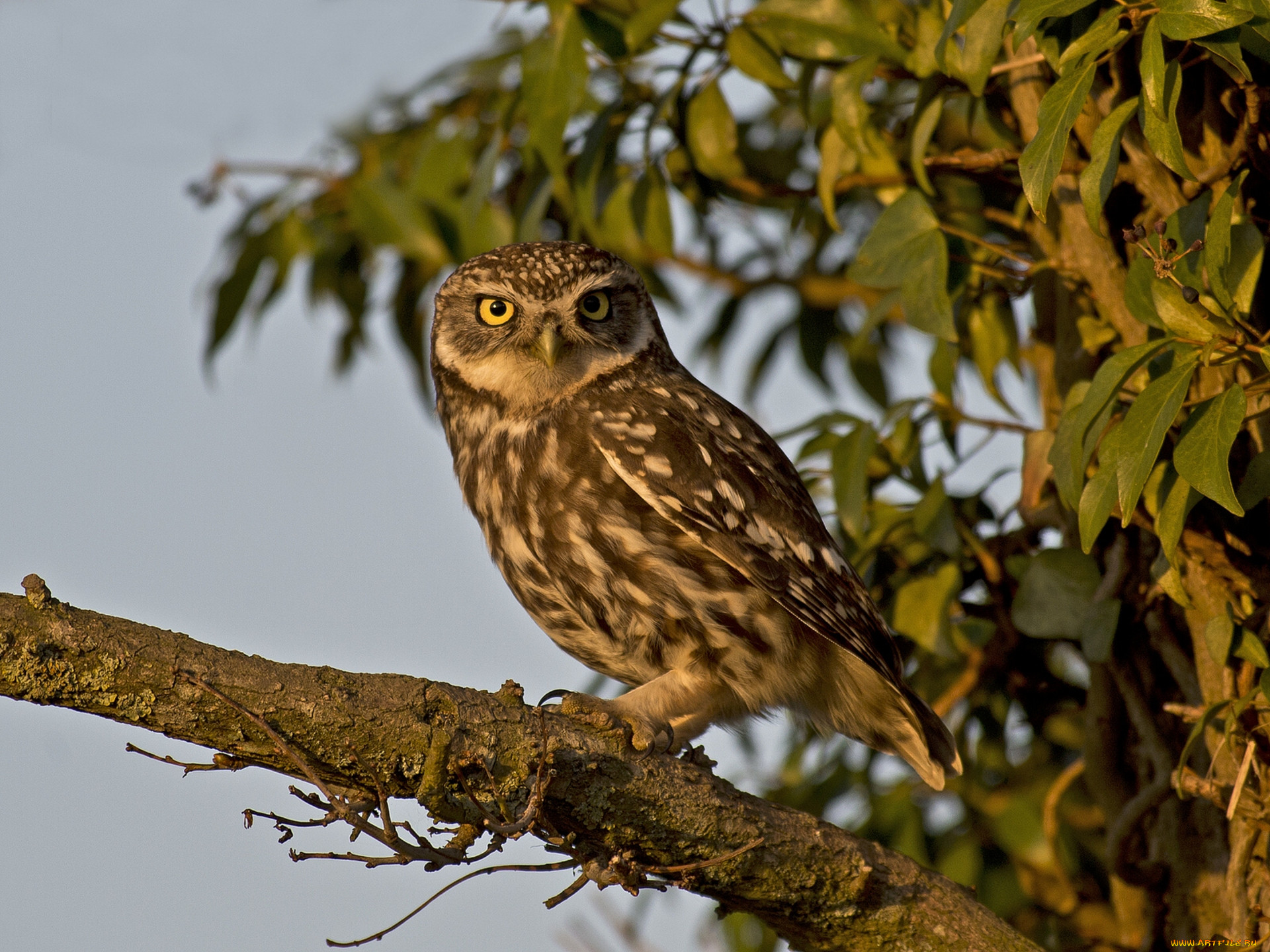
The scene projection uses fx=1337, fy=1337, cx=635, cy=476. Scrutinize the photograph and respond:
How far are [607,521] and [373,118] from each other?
229 centimetres

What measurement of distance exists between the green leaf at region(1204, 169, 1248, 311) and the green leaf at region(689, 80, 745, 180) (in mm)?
1563

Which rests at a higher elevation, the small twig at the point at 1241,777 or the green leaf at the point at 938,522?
the green leaf at the point at 938,522

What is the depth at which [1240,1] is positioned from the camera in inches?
92.3

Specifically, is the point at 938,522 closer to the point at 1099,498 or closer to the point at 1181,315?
the point at 1099,498

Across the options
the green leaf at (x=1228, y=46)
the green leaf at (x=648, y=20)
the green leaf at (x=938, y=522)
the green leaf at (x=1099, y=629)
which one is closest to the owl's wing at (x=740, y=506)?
the green leaf at (x=938, y=522)

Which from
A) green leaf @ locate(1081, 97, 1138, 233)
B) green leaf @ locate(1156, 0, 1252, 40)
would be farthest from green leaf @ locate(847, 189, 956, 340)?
green leaf @ locate(1156, 0, 1252, 40)

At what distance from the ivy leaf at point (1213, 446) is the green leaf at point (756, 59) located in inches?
60.3

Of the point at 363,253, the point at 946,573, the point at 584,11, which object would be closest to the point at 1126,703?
the point at 946,573

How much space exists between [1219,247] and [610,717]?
5.15ft

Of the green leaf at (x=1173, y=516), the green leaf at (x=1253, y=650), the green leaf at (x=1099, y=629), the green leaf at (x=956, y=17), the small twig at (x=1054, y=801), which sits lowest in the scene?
the small twig at (x=1054, y=801)

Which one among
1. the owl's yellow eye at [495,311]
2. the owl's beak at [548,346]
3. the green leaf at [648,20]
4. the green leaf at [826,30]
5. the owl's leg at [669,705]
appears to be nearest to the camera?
the owl's leg at [669,705]

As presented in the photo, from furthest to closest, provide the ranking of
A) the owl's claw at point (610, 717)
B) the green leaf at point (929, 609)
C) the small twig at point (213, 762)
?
the green leaf at point (929, 609) < the owl's claw at point (610, 717) < the small twig at point (213, 762)

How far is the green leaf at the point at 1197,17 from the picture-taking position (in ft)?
7.64

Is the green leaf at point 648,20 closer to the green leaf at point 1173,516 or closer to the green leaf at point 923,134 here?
the green leaf at point 923,134
